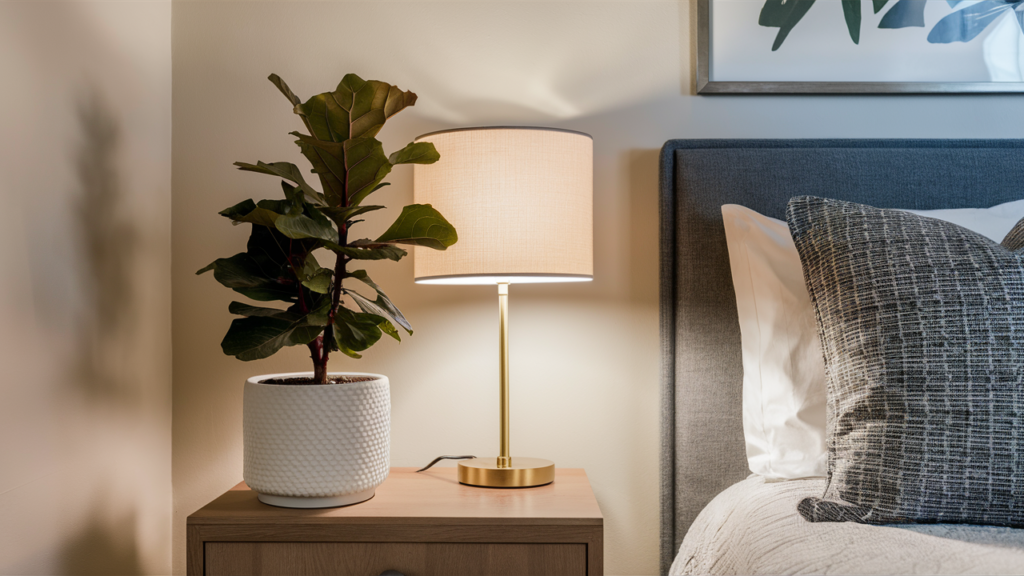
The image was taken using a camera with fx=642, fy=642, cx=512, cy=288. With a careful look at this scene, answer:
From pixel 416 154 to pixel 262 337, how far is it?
1.15 feet

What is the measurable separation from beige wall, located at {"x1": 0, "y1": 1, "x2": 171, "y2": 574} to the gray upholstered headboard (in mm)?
1033

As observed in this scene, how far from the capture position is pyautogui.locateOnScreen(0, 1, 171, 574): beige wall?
3.05 ft

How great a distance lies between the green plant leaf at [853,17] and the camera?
1.34 metres

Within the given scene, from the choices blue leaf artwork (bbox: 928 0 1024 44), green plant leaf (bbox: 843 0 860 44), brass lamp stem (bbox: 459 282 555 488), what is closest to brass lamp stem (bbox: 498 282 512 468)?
brass lamp stem (bbox: 459 282 555 488)

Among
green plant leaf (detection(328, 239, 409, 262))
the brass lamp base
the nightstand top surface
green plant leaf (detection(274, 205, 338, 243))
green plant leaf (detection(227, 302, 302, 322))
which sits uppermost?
green plant leaf (detection(274, 205, 338, 243))

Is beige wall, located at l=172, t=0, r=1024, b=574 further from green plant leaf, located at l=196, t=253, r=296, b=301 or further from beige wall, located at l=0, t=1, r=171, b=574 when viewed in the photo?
green plant leaf, located at l=196, t=253, r=296, b=301

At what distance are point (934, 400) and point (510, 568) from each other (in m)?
0.61

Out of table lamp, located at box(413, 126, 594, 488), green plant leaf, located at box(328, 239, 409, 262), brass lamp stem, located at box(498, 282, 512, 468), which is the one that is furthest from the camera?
brass lamp stem, located at box(498, 282, 512, 468)

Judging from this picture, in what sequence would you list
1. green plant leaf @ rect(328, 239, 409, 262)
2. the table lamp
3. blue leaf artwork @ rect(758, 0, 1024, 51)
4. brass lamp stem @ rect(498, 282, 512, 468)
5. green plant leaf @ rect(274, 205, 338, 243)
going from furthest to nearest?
blue leaf artwork @ rect(758, 0, 1024, 51), brass lamp stem @ rect(498, 282, 512, 468), the table lamp, green plant leaf @ rect(328, 239, 409, 262), green plant leaf @ rect(274, 205, 338, 243)

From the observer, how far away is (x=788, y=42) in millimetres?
1353

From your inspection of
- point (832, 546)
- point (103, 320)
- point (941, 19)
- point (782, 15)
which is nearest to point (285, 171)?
point (103, 320)

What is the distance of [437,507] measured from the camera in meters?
0.99

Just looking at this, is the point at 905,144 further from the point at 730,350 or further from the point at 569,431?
the point at 569,431

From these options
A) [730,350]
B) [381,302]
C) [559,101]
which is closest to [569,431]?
[730,350]
